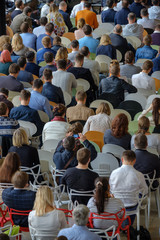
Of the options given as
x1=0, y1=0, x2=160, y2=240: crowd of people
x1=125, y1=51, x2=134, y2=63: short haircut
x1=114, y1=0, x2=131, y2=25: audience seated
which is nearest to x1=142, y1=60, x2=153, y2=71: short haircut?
x1=0, y1=0, x2=160, y2=240: crowd of people

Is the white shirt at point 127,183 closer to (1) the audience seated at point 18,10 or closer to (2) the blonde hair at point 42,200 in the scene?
(2) the blonde hair at point 42,200

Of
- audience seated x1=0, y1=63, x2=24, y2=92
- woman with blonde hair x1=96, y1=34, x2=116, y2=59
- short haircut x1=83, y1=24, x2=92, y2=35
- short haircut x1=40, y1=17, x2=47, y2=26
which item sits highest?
short haircut x1=40, y1=17, x2=47, y2=26

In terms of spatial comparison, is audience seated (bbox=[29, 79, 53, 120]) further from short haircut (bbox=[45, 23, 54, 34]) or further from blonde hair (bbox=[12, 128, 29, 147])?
short haircut (bbox=[45, 23, 54, 34])

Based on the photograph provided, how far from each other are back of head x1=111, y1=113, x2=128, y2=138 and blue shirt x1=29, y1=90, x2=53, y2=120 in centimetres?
173

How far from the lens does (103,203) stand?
589cm

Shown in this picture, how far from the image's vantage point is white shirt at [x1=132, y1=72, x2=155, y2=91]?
1066cm

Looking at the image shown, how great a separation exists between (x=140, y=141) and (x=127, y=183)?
709 millimetres

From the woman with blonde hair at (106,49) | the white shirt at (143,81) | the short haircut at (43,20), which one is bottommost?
the white shirt at (143,81)

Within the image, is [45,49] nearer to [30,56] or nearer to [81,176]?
[30,56]

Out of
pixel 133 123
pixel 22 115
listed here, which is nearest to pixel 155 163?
pixel 133 123

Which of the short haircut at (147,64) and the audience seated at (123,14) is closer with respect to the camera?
the short haircut at (147,64)

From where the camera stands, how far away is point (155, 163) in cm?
707

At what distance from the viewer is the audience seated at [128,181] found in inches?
260

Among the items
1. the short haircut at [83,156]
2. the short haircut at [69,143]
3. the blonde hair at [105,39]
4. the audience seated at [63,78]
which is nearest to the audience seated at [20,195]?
the short haircut at [83,156]
